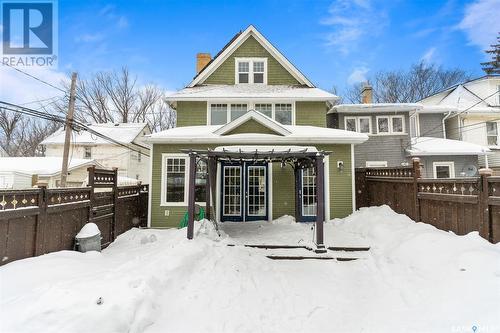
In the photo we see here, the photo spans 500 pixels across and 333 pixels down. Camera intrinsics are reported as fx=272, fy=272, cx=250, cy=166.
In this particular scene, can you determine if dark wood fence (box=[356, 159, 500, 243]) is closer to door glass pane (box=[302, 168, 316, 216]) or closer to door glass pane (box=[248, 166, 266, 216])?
door glass pane (box=[302, 168, 316, 216])

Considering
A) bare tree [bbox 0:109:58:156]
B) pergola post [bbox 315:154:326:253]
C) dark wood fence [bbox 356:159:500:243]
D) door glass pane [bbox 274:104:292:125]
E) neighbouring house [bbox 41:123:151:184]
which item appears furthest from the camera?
bare tree [bbox 0:109:58:156]

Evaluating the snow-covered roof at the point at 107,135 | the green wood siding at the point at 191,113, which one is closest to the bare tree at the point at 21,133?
the snow-covered roof at the point at 107,135

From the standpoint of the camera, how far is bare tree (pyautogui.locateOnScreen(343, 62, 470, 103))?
29.0m

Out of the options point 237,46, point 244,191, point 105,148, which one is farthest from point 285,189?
point 105,148

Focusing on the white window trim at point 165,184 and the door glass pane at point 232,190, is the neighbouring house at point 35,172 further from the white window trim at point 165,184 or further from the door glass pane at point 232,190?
the door glass pane at point 232,190

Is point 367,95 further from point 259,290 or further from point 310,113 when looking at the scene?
point 259,290

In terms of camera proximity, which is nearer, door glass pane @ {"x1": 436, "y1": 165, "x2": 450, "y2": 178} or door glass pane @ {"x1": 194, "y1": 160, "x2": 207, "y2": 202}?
door glass pane @ {"x1": 194, "y1": 160, "x2": 207, "y2": 202}

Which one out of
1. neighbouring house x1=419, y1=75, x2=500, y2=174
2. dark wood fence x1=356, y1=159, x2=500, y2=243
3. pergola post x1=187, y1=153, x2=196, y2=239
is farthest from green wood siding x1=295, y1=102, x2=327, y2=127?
neighbouring house x1=419, y1=75, x2=500, y2=174

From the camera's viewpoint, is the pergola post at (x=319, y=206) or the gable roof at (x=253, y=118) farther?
the gable roof at (x=253, y=118)

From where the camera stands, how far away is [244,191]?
10.1 metres

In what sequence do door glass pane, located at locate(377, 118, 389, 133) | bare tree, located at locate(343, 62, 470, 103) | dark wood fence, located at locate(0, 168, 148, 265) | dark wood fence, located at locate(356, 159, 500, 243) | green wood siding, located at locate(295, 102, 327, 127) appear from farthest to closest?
bare tree, located at locate(343, 62, 470, 103), door glass pane, located at locate(377, 118, 389, 133), green wood siding, located at locate(295, 102, 327, 127), dark wood fence, located at locate(356, 159, 500, 243), dark wood fence, located at locate(0, 168, 148, 265)

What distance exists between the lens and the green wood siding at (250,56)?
1261cm

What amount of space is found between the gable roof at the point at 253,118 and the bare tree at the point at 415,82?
23.5m

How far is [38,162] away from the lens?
60.8 ft
